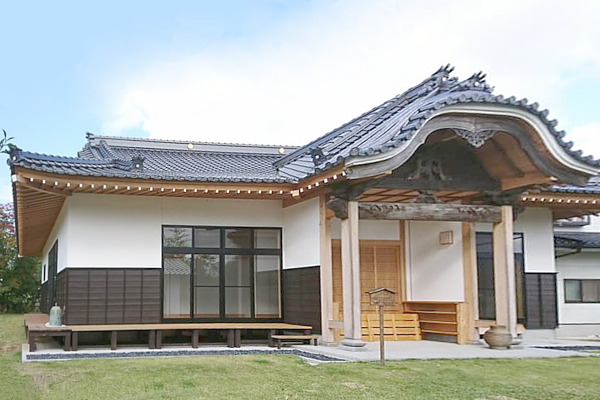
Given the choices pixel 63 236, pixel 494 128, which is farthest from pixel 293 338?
pixel 63 236

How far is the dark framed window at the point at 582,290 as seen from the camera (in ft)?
57.3

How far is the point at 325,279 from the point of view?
1205cm

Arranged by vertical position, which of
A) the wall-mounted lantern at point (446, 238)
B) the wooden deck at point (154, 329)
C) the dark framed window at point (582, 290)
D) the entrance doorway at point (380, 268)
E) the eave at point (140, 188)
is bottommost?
the wooden deck at point (154, 329)

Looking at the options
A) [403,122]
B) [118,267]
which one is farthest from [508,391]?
[118,267]

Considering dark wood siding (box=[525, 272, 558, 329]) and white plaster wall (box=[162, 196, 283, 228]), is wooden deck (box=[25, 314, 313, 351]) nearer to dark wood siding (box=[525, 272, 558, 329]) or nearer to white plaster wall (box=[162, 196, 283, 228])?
white plaster wall (box=[162, 196, 283, 228])

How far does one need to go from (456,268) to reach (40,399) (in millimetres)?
8276

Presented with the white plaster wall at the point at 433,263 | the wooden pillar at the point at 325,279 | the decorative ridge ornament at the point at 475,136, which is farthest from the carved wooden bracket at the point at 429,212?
the decorative ridge ornament at the point at 475,136

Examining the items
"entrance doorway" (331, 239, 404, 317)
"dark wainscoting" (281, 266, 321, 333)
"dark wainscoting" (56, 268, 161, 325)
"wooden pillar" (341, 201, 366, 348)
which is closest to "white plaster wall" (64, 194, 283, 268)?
"dark wainscoting" (56, 268, 161, 325)

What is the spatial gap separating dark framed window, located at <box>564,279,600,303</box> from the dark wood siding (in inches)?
118

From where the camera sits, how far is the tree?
28.1 m

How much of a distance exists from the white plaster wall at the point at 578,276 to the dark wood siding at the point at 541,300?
264cm

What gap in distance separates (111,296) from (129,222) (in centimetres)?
136

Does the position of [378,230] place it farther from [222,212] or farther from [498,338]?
[498,338]

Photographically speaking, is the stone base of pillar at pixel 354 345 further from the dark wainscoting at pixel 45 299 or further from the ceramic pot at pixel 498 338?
Result: the dark wainscoting at pixel 45 299
